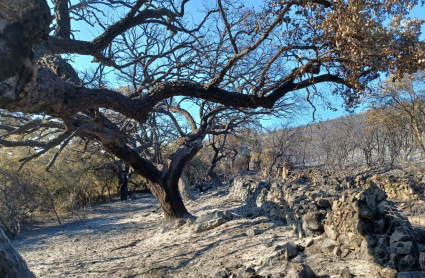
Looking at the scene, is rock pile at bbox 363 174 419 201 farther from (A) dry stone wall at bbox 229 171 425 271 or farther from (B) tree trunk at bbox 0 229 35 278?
(B) tree trunk at bbox 0 229 35 278

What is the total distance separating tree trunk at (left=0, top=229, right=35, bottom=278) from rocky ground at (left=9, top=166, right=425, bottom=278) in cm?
241

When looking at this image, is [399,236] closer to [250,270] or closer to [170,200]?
[250,270]

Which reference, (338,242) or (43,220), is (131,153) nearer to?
(338,242)

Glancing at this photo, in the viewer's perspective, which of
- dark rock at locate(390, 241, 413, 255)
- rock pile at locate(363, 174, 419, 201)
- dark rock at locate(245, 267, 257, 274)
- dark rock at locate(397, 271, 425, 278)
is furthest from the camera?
Answer: rock pile at locate(363, 174, 419, 201)

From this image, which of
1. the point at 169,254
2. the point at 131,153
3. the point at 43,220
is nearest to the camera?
the point at 169,254

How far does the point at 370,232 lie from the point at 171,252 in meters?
4.04

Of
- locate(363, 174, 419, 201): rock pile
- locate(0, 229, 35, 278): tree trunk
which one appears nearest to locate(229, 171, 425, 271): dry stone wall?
locate(363, 174, 419, 201): rock pile

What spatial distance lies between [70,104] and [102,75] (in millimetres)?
4102

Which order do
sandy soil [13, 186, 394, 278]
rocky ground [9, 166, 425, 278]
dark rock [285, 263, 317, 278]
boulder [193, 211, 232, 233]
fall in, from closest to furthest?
dark rock [285, 263, 317, 278], rocky ground [9, 166, 425, 278], sandy soil [13, 186, 394, 278], boulder [193, 211, 232, 233]

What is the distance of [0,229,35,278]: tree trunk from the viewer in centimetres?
344

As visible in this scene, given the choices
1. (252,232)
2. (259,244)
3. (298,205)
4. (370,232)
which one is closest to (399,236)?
(370,232)

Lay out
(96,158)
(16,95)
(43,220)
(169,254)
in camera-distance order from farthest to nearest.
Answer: (96,158)
(43,220)
(169,254)
(16,95)

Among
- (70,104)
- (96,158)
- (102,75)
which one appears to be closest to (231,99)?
(70,104)

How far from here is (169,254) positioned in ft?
22.1
